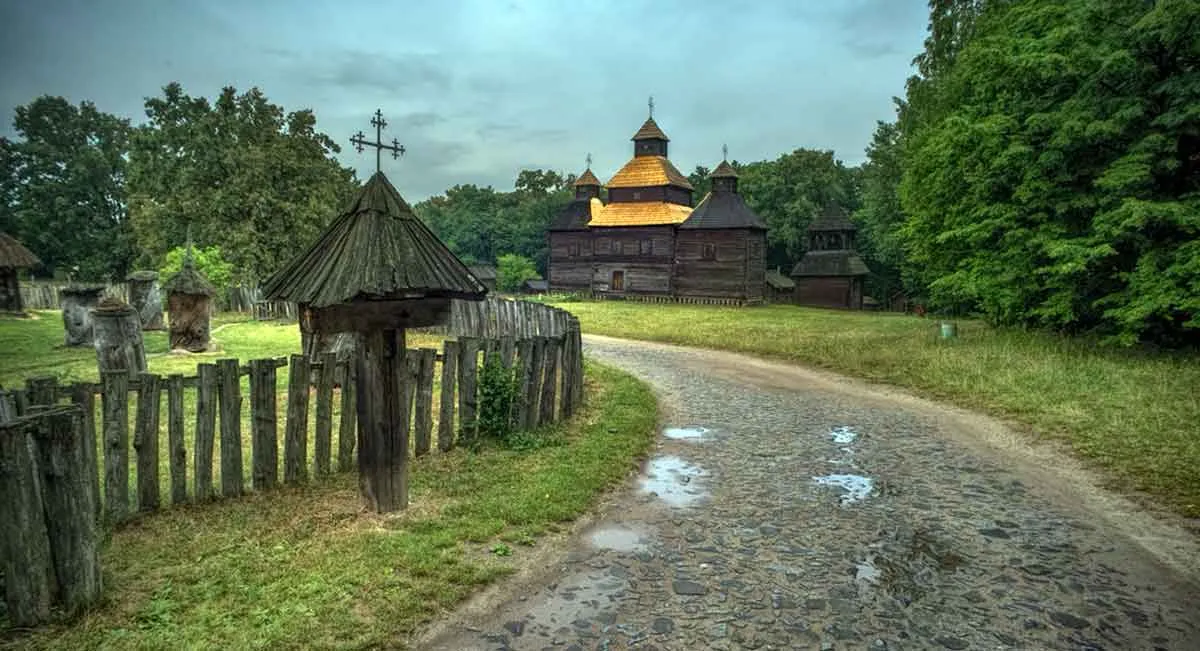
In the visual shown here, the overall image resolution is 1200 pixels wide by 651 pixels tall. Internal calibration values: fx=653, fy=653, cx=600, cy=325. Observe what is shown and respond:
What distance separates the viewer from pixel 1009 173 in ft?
57.9

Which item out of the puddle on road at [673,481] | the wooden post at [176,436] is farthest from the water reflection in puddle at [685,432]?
the wooden post at [176,436]

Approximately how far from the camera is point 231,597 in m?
4.43

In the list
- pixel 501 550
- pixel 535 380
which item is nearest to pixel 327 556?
pixel 501 550

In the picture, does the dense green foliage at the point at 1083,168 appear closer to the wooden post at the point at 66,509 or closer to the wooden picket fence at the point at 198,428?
the wooden picket fence at the point at 198,428

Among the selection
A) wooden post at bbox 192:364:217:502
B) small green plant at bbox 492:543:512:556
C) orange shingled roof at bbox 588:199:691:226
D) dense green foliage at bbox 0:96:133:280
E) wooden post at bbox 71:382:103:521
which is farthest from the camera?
dense green foliage at bbox 0:96:133:280

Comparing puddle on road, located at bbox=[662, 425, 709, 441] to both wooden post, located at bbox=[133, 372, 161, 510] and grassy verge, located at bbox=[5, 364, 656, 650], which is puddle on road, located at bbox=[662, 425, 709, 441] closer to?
grassy verge, located at bbox=[5, 364, 656, 650]

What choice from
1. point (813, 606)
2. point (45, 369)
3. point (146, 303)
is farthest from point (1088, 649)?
point (146, 303)

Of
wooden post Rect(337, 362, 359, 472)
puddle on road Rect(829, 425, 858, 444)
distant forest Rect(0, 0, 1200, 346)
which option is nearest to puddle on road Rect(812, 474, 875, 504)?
puddle on road Rect(829, 425, 858, 444)

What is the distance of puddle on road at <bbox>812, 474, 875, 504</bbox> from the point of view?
274 inches

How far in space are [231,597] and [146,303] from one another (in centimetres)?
2105

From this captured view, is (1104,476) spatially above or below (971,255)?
below

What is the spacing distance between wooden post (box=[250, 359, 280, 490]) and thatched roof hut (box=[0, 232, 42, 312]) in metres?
27.9

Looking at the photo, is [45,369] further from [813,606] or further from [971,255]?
[971,255]

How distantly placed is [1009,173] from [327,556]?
19.1 metres
